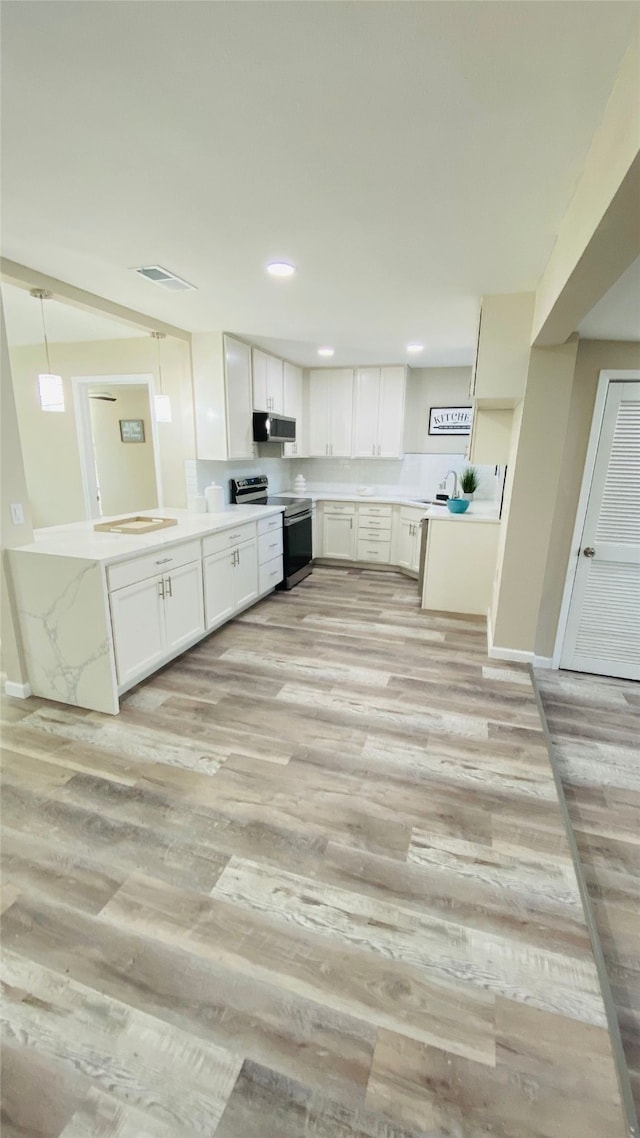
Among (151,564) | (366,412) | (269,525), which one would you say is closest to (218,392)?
(269,525)

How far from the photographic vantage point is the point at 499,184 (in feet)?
5.49

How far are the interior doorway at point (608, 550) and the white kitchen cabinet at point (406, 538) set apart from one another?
2034 mm

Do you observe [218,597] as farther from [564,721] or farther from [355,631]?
[564,721]

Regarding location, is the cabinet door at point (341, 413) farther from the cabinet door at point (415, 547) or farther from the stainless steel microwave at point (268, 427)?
the cabinet door at point (415, 547)

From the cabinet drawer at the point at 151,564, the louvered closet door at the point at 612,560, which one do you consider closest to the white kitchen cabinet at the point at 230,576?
the cabinet drawer at the point at 151,564

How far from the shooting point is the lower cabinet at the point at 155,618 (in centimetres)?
261

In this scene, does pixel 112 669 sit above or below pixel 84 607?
below

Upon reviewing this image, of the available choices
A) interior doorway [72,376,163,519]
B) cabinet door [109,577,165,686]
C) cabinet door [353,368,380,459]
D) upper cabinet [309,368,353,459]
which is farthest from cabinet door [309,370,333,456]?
cabinet door [109,577,165,686]

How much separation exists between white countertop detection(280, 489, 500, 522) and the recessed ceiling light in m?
2.30

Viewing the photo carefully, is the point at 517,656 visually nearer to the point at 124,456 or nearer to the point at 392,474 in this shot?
the point at 392,474

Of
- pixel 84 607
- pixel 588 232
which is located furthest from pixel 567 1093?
pixel 84 607

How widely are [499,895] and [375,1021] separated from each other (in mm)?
611

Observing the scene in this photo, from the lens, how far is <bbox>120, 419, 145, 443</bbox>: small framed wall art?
19.2ft

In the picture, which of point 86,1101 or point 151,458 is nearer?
point 86,1101
